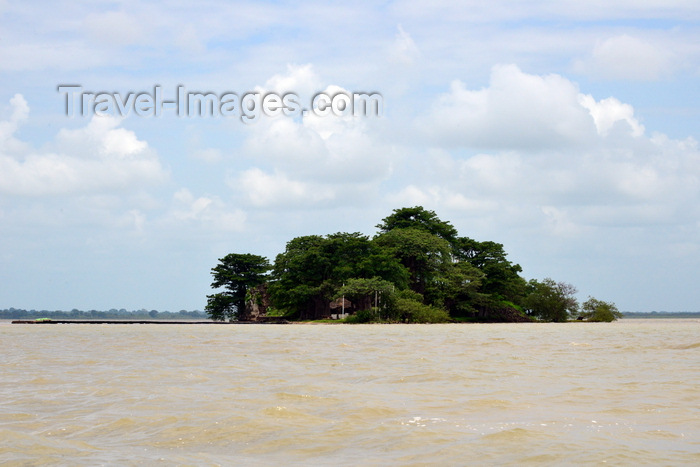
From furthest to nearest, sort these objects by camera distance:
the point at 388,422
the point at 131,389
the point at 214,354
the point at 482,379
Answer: the point at 214,354 → the point at 482,379 → the point at 131,389 → the point at 388,422

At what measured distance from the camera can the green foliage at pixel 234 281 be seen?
71.4 metres

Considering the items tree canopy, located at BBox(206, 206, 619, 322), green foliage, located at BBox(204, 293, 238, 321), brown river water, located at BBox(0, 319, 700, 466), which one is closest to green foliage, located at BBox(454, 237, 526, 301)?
tree canopy, located at BBox(206, 206, 619, 322)

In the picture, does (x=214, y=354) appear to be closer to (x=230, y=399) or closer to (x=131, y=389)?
(x=131, y=389)

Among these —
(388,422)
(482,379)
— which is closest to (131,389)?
(388,422)

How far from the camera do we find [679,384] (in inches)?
368

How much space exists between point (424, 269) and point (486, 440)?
57.6m

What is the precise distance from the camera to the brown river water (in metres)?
5.32

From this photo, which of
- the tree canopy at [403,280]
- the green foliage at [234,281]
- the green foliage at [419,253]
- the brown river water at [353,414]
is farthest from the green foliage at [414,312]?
the brown river water at [353,414]

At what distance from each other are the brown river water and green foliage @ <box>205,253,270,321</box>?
5851 cm

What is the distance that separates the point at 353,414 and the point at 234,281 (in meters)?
66.3

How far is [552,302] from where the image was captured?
63906mm

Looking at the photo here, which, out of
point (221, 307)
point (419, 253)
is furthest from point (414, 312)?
point (221, 307)

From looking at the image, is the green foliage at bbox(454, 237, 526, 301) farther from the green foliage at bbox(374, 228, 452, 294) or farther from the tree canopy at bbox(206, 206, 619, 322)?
the green foliage at bbox(374, 228, 452, 294)

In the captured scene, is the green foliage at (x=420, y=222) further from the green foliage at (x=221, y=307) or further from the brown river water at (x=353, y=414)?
the brown river water at (x=353, y=414)
